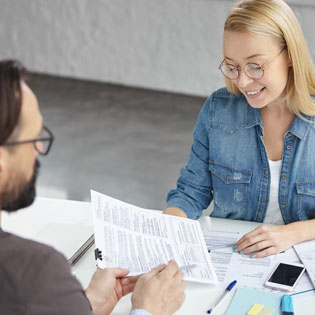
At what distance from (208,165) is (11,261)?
3.55ft

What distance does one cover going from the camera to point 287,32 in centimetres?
178

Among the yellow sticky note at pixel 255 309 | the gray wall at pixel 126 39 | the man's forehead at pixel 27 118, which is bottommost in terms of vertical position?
the gray wall at pixel 126 39

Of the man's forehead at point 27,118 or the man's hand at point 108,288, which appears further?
the man's hand at point 108,288

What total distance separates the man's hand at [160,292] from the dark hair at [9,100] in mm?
508

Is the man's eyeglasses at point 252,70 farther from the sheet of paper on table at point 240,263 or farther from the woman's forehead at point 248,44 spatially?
the sheet of paper on table at point 240,263

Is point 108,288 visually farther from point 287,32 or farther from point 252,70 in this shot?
point 287,32

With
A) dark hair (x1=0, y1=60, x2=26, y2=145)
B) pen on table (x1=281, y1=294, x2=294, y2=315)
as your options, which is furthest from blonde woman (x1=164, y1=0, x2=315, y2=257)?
dark hair (x1=0, y1=60, x2=26, y2=145)

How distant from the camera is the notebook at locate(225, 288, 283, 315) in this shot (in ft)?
4.50

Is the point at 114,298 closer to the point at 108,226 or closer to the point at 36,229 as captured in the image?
the point at 108,226

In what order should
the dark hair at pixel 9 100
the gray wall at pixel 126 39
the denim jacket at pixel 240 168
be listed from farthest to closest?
the gray wall at pixel 126 39
the denim jacket at pixel 240 168
the dark hair at pixel 9 100

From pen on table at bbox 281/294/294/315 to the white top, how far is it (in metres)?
0.54

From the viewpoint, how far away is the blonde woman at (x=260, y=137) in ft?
5.74

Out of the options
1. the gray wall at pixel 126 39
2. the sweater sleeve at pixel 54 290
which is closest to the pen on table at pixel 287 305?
the sweater sleeve at pixel 54 290

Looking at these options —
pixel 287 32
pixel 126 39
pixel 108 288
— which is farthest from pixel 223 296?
pixel 126 39
